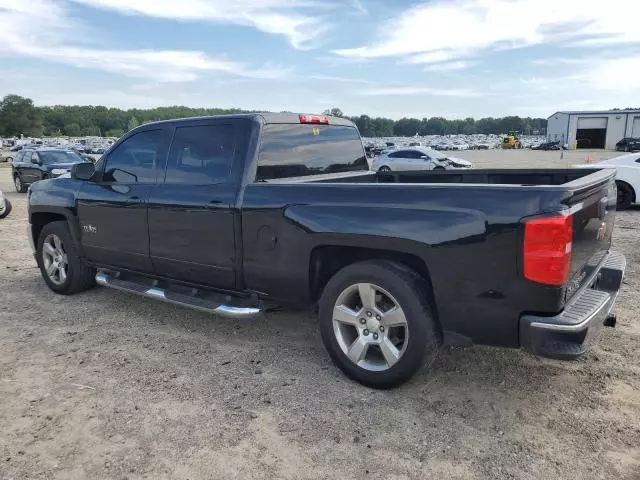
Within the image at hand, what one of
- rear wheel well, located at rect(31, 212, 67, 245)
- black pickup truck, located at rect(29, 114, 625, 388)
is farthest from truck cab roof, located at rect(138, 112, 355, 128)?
rear wheel well, located at rect(31, 212, 67, 245)

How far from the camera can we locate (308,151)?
464 cm

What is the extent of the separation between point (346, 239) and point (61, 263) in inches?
152

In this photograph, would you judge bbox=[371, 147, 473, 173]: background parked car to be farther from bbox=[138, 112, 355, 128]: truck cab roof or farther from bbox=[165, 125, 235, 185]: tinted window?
bbox=[165, 125, 235, 185]: tinted window

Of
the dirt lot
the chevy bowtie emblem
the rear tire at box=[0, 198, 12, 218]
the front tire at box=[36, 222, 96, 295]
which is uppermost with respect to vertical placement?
the chevy bowtie emblem

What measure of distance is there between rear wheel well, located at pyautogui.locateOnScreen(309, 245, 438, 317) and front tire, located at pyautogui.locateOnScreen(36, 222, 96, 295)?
311 centimetres

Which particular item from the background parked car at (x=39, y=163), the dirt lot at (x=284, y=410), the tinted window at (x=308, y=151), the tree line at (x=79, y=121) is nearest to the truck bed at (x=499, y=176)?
the tinted window at (x=308, y=151)

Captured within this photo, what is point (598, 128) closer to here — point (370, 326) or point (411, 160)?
point (411, 160)

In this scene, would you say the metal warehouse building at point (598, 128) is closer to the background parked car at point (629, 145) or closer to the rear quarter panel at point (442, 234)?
the background parked car at point (629, 145)

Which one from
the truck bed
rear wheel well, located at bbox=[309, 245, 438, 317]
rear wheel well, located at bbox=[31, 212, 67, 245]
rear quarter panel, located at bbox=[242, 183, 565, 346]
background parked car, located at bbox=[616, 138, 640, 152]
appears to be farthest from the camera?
background parked car, located at bbox=[616, 138, 640, 152]

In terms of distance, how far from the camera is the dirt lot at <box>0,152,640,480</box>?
2.83 metres

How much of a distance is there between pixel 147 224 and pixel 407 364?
2687mm

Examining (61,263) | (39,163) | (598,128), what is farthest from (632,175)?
(598,128)

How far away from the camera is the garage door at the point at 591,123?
77.0 meters

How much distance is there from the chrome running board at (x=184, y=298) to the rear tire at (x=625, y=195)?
10827 mm
